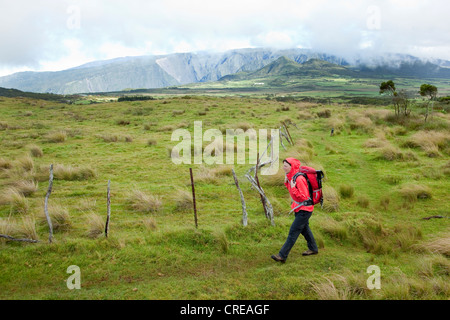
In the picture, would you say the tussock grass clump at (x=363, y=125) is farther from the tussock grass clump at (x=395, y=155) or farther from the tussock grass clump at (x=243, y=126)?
the tussock grass clump at (x=243, y=126)

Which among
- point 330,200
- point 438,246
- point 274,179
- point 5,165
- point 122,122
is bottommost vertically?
point 438,246

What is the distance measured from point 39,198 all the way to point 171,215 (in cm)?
466

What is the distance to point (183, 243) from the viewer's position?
628 cm

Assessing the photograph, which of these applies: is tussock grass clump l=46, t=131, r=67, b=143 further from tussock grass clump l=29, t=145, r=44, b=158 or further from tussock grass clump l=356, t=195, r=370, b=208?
tussock grass clump l=356, t=195, r=370, b=208

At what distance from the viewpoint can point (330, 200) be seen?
27.7 feet

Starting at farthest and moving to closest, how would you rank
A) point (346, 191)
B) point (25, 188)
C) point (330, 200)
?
1. point (346, 191)
2. point (25, 188)
3. point (330, 200)

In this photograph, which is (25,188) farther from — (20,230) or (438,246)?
(438,246)

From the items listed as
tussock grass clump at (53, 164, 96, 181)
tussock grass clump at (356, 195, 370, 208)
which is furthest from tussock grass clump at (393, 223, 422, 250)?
tussock grass clump at (53, 164, 96, 181)

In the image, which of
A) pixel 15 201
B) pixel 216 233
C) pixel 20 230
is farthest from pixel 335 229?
pixel 15 201

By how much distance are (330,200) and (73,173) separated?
10186 mm

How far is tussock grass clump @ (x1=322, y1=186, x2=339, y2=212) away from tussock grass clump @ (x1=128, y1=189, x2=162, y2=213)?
536 centimetres

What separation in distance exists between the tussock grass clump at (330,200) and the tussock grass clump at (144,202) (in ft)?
17.6

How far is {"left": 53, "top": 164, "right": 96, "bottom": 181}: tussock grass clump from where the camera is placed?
10789 mm
